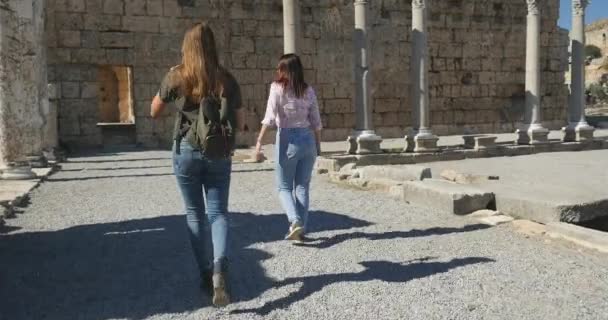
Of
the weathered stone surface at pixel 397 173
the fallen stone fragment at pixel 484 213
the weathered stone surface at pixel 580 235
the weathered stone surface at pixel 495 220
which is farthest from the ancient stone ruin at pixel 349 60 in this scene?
the weathered stone surface at pixel 580 235

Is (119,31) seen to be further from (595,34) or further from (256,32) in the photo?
(595,34)

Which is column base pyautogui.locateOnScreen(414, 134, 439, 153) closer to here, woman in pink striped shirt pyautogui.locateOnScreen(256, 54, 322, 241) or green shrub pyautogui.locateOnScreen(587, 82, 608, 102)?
woman in pink striped shirt pyautogui.locateOnScreen(256, 54, 322, 241)

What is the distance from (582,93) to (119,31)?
11.9 meters

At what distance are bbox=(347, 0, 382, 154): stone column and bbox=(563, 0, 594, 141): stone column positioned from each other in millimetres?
5940

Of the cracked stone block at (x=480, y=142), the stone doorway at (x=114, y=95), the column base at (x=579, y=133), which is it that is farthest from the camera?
the stone doorway at (x=114, y=95)

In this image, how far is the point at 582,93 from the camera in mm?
14953

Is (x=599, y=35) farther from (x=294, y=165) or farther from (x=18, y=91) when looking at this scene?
(x=294, y=165)

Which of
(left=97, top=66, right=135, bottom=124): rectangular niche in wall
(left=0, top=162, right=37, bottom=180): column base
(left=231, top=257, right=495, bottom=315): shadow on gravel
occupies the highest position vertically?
(left=97, top=66, right=135, bottom=124): rectangular niche in wall

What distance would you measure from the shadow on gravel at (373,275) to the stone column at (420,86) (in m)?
8.33

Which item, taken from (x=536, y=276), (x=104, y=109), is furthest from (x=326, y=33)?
(x=536, y=276)

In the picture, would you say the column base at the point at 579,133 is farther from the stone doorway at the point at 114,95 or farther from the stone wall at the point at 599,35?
the stone wall at the point at 599,35

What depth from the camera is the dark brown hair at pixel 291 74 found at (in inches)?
188

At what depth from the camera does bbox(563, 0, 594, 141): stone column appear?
1457cm

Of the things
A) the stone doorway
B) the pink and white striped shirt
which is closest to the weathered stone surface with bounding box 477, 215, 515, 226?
the pink and white striped shirt
